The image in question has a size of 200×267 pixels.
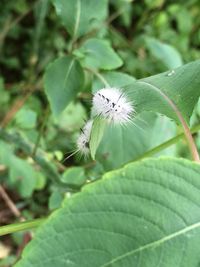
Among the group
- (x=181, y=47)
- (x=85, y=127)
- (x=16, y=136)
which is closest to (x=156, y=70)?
(x=181, y=47)

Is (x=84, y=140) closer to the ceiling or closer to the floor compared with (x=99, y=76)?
closer to the floor

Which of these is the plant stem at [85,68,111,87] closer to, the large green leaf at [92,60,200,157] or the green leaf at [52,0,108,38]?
the green leaf at [52,0,108,38]

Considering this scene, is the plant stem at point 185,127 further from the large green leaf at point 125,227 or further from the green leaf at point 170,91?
the large green leaf at point 125,227

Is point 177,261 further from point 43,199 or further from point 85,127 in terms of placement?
point 43,199

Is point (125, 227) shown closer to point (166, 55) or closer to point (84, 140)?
point (84, 140)

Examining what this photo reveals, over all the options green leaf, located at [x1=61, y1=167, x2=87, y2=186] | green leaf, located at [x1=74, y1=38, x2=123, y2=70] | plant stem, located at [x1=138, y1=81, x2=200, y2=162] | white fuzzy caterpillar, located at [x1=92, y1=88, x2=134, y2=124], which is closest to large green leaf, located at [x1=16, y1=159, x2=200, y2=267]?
plant stem, located at [x1=138, y1=81, x2=200, y2=162]

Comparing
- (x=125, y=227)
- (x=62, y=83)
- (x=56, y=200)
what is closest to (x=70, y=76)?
(x=62, y=83)
